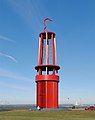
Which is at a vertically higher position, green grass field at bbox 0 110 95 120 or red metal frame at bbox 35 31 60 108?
red metal frame at bbox 35 31 60 108

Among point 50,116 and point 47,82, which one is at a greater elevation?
point 47,82

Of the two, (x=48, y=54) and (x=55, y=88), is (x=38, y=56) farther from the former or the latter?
(x=55, y=88)

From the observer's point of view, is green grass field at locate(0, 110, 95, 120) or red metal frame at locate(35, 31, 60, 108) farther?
red metal frame at locate(35, 31, 60, 108)

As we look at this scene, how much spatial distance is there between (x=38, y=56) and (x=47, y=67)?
4.18 meters

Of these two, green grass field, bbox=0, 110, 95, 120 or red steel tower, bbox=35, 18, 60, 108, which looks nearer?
green grass field, bbox=0, 110, 95, 120

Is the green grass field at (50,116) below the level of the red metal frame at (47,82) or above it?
below

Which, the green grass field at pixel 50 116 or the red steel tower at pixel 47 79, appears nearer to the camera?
the green grass field at pixel 50 116

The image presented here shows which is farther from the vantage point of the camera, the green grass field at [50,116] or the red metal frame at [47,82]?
the red metal frame at [47,82]

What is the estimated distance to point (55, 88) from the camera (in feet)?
230

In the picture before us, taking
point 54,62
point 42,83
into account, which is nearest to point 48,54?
point 54,62

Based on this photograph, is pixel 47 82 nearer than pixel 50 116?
No

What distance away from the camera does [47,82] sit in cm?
6931

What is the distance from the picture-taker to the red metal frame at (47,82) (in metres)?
69.3

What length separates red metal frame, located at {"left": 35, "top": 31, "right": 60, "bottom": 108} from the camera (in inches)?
2729
